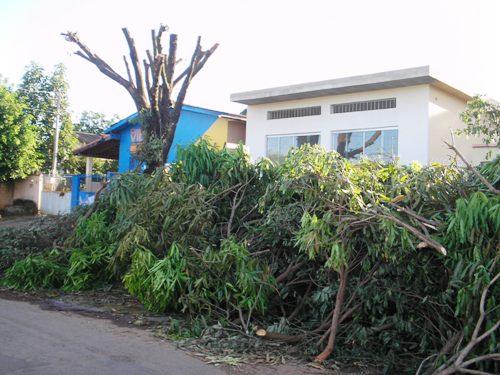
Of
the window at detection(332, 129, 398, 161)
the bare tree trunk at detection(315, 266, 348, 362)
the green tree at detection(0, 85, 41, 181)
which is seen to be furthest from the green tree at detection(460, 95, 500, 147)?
the green tree at detection(0, 85, 41, 181)

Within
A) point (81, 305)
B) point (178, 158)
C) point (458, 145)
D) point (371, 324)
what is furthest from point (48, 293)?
point (458, 145)

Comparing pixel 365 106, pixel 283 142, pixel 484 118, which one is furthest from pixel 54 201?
pixel 484 118

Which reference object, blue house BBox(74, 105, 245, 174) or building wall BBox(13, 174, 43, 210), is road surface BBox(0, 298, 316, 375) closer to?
blue house BBox(74, 105, 245, 174)

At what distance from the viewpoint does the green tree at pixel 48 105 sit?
2997 centimetres

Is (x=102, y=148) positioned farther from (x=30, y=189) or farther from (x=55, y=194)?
(x=30, y=189)

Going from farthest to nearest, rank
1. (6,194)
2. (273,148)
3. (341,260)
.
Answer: (6,194)
(273,148)
(341,260)

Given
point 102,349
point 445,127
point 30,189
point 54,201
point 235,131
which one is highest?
point 235,131

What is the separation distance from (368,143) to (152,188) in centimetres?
790

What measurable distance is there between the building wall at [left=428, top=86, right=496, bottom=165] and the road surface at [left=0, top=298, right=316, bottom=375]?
9.87m

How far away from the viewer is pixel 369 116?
1506 cm

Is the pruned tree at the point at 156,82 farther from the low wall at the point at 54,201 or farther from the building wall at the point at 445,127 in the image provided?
the low wall at the point at 54,201

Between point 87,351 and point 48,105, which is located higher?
point 48,105

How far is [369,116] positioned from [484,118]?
308 cm

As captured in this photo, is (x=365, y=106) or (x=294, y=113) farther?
(x=294, y=113)
